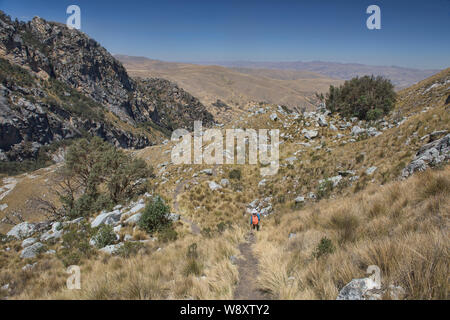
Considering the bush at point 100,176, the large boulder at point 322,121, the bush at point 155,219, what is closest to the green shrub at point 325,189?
the bush at point 155,219

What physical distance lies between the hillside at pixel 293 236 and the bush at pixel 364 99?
14.4ft

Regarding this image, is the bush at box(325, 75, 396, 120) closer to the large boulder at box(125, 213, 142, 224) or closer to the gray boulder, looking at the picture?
the gray boulder

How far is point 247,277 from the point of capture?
4379 mm

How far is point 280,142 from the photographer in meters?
Result: 21.5

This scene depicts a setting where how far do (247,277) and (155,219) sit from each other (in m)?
6.65

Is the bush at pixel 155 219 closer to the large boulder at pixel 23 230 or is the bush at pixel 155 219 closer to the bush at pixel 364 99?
the large boulder at pixel 23 230

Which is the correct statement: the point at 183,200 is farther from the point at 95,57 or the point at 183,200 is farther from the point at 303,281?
the point at 95,57

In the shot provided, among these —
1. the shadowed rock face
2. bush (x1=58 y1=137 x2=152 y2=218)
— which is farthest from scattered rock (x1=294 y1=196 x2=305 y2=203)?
the shadowed rock face

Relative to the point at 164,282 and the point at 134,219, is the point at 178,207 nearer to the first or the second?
the point at 134,219

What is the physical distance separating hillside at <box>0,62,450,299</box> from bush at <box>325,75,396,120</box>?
439cm

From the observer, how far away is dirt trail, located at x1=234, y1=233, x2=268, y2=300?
3.67 meters

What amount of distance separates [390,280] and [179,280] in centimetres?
358
